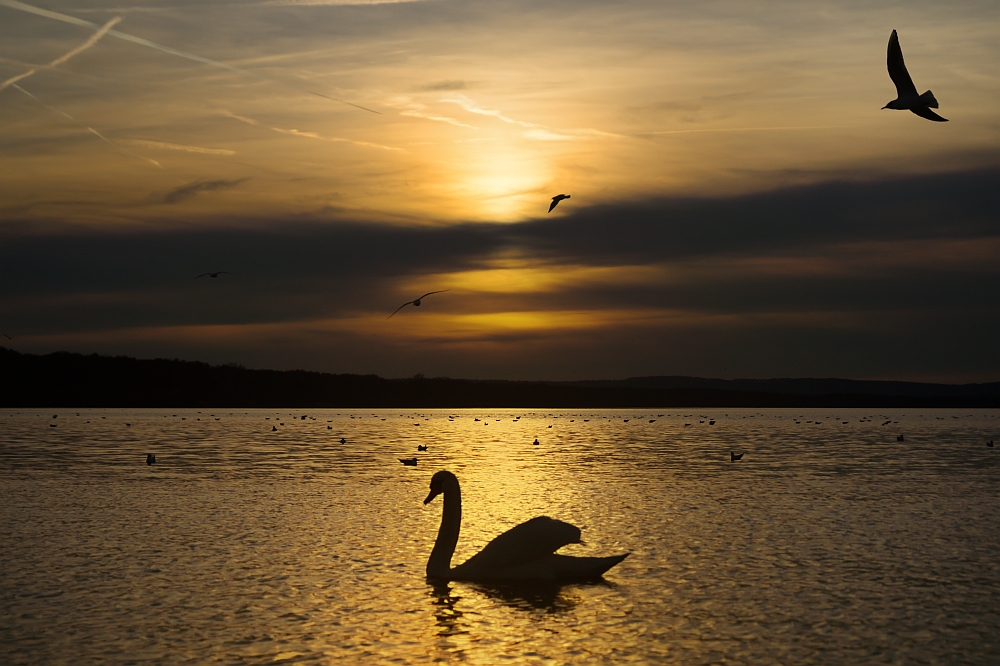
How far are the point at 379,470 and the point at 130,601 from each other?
28.0 m

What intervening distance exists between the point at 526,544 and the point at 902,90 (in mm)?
12729

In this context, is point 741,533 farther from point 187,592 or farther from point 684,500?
point 187,592

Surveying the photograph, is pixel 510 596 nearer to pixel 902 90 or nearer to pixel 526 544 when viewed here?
pixel 526 544

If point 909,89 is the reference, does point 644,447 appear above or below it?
below

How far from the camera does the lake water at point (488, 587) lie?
14.1 metres

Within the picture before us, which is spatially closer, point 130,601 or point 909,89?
point 130,601

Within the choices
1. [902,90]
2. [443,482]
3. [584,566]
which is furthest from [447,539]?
[902,90]

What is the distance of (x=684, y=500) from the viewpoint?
3192cm

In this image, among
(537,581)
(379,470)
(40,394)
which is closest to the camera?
(537,581)

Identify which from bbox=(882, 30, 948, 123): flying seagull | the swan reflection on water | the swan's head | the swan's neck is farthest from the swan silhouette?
bbox=(882, 30, 948, 123): flying seagull

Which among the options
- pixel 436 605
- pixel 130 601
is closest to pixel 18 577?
pixel 130 601

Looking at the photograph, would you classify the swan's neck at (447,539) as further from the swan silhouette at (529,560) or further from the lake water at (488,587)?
the lake water at (488,587)

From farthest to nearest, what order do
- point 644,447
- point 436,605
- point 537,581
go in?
1. point 644,447
2. point 537,581
3. point 436,605

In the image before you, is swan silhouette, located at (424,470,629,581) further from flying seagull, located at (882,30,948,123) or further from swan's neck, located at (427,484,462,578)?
flying seagull, located at (882,30,948,123)
